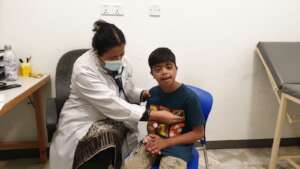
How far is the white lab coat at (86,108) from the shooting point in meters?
1.38

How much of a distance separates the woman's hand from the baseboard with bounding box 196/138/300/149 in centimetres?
110

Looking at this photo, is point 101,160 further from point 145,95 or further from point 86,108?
point 145,95

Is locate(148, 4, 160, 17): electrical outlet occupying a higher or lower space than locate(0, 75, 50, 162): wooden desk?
higher

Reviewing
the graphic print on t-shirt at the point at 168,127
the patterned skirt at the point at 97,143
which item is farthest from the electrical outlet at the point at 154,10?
the patterned skirt at the point at 97,143

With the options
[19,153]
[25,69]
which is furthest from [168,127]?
[19,153]

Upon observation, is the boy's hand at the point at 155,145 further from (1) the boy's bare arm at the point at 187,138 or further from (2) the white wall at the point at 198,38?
(2) the white wall at the point at 198,38

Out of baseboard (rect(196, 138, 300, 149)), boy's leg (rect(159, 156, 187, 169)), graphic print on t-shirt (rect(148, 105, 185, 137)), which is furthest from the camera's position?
baseboard (rect(196, 138, 300, 149))

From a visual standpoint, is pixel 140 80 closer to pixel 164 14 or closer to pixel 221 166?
pixel 164 14

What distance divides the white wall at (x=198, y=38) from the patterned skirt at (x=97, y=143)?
0.78 metres

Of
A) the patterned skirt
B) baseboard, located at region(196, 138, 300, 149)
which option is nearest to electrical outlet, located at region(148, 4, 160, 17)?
the patterned skirt

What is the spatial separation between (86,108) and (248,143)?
1.60 metres

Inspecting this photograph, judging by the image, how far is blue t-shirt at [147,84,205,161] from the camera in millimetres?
1351

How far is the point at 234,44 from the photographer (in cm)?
215

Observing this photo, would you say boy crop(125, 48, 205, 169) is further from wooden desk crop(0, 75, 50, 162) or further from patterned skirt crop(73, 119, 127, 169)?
wooden desk crop(0, 75, 50, 162)
